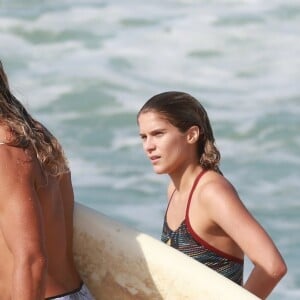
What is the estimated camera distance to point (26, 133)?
9.68 feet

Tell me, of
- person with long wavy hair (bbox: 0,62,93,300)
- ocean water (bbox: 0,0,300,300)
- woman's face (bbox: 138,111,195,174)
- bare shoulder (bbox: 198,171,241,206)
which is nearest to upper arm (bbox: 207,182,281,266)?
bare shoulder (bbox: 198,171,241,206)

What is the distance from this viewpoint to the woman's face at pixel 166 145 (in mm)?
3539

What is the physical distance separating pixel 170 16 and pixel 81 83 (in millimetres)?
2652

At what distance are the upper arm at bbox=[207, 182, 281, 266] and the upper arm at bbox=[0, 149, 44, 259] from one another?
652 millimetres

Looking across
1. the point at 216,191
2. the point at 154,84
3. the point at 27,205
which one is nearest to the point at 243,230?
the point at 216,191

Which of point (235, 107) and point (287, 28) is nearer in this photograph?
point (235, 107)

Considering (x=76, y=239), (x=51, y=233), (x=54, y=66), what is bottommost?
(x=54, y=66)

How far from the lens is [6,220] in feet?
Result: 9.46

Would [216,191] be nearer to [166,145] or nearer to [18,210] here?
[166,145]

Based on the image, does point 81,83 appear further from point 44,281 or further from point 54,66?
point 44,281

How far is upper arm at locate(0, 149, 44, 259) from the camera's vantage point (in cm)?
286

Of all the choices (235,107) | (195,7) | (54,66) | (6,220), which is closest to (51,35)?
(54,66)

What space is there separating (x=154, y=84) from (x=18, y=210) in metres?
8.46

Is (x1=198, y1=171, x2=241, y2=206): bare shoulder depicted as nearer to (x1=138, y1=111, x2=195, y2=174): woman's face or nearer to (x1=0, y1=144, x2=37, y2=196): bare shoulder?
(x1=138, y1=111, x2=195, y2=174): woman's face
